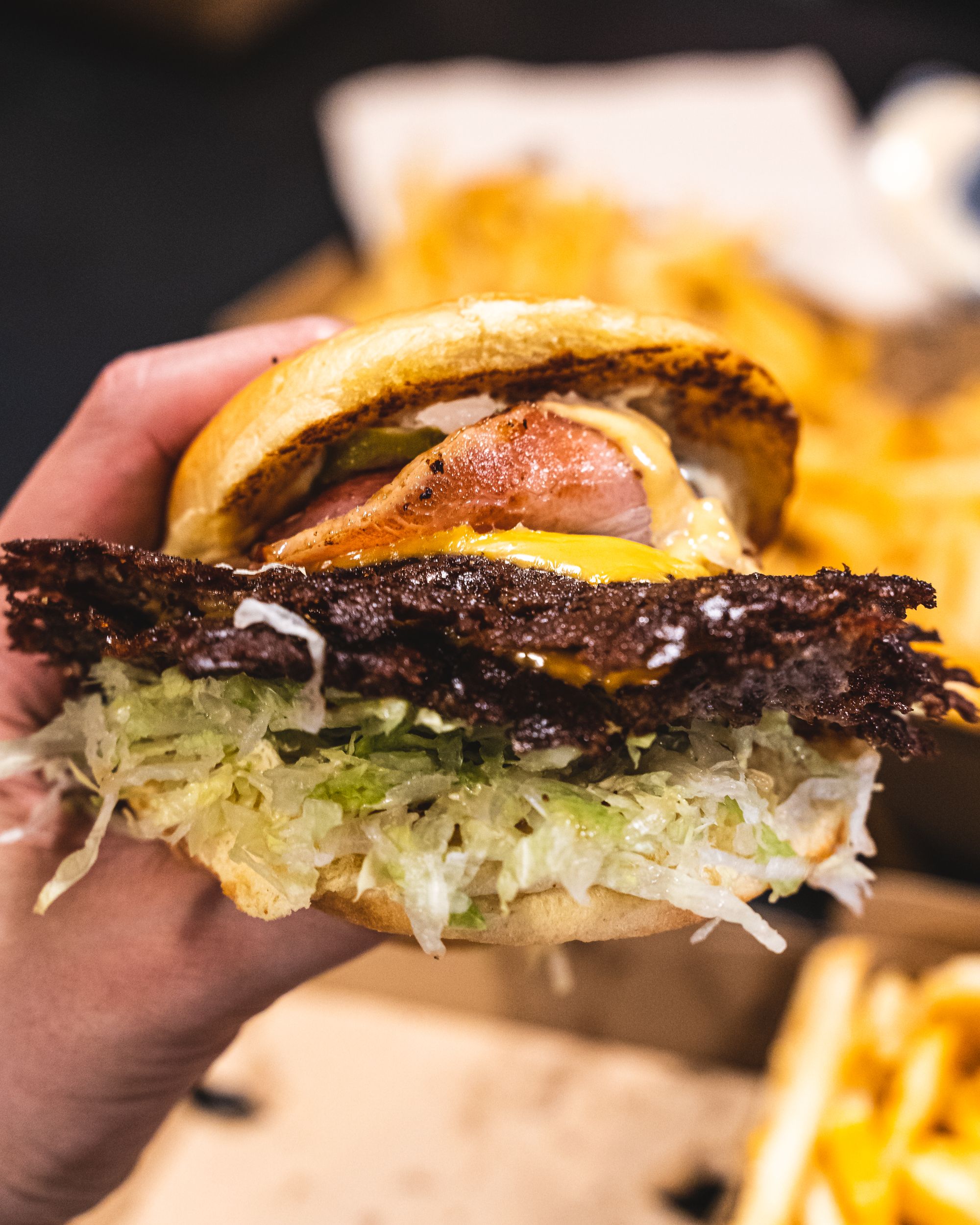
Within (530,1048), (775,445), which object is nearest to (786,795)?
(775,445)

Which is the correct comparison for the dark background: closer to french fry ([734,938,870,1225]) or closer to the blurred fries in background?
the blurred fries in background

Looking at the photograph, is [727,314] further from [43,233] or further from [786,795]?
[43,233]

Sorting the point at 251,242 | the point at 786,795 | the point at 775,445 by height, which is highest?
the point at 251,242

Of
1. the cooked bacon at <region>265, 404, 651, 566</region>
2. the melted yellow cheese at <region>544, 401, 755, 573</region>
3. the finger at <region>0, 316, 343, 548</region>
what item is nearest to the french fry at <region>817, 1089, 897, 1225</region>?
the melted yellow cheese at <region>544, 401, 755, 573</region>

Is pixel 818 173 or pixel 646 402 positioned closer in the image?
pixel 646 402

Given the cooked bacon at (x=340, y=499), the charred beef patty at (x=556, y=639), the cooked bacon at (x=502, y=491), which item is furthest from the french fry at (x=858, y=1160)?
the cooked bacon at (x=340, y=499)

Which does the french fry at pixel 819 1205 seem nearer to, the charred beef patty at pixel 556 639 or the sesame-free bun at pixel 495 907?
the sesame-free bun at pixel 495 907
